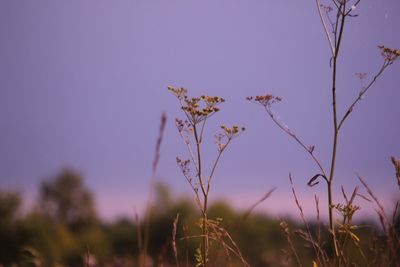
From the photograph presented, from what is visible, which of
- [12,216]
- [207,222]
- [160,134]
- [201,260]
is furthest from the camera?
[12,216]

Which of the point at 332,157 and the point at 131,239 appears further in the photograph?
the point at 131,239

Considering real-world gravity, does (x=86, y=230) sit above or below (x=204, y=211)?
above

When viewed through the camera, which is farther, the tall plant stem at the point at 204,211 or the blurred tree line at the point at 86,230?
the blurred tree line at the point at 86,230

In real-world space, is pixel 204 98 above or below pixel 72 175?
below

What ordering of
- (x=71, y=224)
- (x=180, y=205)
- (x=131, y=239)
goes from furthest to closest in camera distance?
(x=71, y=224) → (x=131, y=239) → (x=180, y=205)

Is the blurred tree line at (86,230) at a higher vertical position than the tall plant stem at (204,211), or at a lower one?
higher

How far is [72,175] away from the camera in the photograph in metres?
66.2

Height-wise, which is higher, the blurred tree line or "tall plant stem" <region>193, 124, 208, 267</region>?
the blurred tree line

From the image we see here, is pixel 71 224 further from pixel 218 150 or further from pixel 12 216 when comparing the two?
pixel 218 150

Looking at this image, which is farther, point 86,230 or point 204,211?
point 86,230

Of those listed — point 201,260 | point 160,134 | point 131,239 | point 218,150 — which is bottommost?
point 201,260

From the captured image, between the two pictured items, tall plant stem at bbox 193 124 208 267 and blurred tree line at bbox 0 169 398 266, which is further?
blurred tree line at bbox 0 169 398 266

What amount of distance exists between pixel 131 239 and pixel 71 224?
15.6 metres

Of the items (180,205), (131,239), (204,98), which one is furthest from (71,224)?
(204,98)
